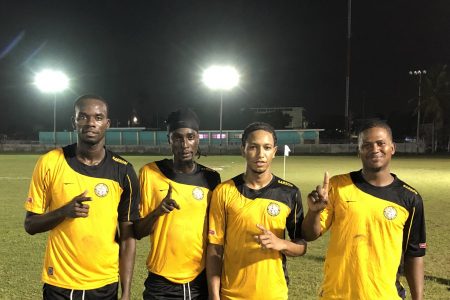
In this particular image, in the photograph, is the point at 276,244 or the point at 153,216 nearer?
the point at 276,244

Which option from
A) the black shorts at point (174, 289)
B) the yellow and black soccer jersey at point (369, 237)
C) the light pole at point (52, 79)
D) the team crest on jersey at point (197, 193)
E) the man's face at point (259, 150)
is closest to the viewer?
the yellow and black soccer jersey at point (369, 237)

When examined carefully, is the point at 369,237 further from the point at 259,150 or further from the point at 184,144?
the point at 184,144

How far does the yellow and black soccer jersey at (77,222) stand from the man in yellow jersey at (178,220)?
0.27 metres

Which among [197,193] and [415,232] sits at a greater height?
[197,193]

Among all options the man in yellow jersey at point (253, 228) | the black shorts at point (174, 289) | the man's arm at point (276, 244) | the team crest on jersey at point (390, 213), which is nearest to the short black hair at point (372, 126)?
the team crest on jersey at point (390, 213)

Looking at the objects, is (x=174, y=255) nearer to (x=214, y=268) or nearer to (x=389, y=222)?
(x=214, y=268)

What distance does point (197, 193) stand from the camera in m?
3.27

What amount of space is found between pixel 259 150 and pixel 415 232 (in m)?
1.30

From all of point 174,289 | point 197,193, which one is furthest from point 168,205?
point 174,289

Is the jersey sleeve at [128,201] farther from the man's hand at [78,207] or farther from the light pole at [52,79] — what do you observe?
the light pole at [52,79]

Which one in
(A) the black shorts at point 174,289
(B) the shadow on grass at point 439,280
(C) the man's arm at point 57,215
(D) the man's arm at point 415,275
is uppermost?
(C) the man's arm at point 57,215

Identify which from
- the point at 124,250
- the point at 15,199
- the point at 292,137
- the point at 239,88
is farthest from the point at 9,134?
the point at 124,250

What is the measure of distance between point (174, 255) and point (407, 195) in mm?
1782

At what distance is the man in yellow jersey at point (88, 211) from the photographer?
120 inches
